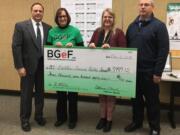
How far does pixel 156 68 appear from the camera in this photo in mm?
3348

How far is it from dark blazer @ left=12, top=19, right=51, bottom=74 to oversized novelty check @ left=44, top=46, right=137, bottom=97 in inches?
5.6

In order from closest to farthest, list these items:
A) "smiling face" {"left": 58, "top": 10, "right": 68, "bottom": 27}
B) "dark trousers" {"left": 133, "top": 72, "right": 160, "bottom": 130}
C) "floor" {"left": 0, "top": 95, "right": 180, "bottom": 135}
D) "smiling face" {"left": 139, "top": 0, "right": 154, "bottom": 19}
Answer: "smiling face" {"left": 139, "top": 0, "right": 154, "bottom": 19} < "dark trousers" {"left": 133, "top": 72, "right": 160, "bottom": 130} < "smiling face" {"left": 58, "top": 10, "right": 68, "bottom": 27} < "floor" {"left": 0, "top": 95, "right": 180, "bottom": 135}

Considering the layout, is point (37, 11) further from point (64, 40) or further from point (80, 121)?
point (80, 121)

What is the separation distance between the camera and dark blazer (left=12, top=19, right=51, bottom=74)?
3.70m

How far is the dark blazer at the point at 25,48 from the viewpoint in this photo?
370 cm

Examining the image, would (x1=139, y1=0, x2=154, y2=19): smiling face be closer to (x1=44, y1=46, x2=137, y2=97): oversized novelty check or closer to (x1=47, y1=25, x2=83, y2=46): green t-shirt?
(x1=44, y1=46, x2=137, y2=97): oversized novelty check

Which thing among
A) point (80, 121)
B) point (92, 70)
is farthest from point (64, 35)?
point (80, 121)

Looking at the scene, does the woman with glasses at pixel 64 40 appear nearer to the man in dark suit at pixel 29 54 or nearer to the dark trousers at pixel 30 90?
the man in dark suit at pixel 29 54

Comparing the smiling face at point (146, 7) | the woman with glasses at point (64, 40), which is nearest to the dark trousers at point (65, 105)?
the woman with glasses at point (64, 40)

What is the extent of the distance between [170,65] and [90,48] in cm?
134

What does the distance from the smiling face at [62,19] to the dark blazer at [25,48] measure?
366 millimetres

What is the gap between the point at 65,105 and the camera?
3.98 m

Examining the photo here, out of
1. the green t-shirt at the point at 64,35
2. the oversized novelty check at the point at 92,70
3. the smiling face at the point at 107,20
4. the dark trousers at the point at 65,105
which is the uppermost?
the smiling face at the point at 107,20

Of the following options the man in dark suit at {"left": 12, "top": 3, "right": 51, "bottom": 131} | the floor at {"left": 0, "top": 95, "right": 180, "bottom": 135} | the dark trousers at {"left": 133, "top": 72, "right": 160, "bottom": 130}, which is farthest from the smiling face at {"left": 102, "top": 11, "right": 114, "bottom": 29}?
the floor at {"left": 0, "top": 95, "right": 180, "bottom": 135}
